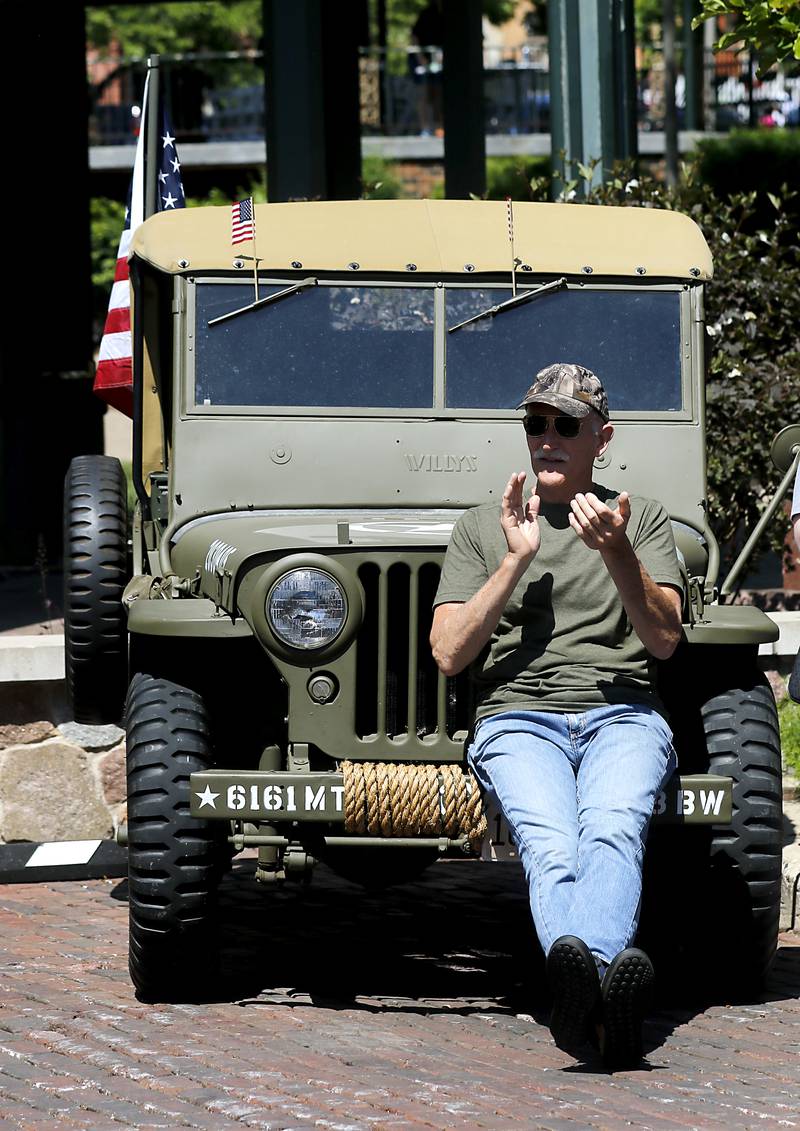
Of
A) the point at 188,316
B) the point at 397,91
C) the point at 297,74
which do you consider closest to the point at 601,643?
the point at 188,316

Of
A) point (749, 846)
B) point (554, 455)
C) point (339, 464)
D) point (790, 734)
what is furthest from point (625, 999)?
point (790, 734)

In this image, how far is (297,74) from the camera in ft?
43.0

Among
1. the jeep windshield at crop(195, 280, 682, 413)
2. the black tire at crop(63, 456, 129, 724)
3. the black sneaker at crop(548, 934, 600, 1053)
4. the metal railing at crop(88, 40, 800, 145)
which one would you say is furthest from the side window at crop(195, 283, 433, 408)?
the metal railing at crop(88, 40, 800, 145)

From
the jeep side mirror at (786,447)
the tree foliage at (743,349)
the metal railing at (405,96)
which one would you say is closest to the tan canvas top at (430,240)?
the jeep side mirror at (786,447)

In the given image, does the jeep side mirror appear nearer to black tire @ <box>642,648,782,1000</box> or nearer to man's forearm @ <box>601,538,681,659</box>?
black tire @ <box>642,648,782,1000</box>

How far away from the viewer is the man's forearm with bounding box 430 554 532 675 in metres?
5.34

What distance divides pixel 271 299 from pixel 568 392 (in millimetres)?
1558

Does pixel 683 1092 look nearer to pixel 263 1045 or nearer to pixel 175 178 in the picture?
pixel 263 1045

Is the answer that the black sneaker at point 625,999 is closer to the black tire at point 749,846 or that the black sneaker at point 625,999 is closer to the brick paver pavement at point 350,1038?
the brick paver pavement at point 350,1038

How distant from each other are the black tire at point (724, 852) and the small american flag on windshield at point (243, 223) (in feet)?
7.04

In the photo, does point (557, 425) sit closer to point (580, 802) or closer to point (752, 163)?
point (580, 802)

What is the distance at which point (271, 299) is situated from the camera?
22.3ft

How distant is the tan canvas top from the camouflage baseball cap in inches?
50.4

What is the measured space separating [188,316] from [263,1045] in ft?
8.45
